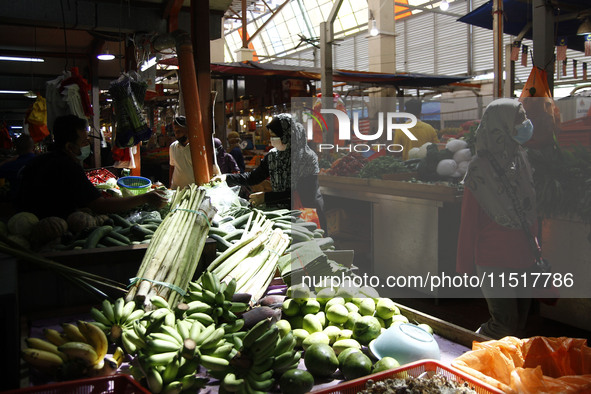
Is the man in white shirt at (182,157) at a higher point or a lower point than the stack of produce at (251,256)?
higher

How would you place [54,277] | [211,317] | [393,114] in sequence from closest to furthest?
[211,317] → [54,277] → [393,114]

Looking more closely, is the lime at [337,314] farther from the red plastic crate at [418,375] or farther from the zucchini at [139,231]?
the zucchini at [139,231]

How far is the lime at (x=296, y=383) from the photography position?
157 centimetres

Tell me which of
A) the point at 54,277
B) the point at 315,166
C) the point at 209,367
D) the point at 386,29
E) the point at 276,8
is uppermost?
the point at 276,8

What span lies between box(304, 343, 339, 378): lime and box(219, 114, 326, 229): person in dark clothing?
8.92ft

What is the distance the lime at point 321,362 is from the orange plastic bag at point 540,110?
3.42m

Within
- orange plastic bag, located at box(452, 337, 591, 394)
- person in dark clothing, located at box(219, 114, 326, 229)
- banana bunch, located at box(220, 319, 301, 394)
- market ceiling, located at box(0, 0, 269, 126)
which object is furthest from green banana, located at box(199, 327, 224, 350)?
market ceiling, located at box(0, 0, 269, 126)

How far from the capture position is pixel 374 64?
627 inches

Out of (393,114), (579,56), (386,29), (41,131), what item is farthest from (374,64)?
(393,114)

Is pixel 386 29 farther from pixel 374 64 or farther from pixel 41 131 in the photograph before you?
pixel 41 131

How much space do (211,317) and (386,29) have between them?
15.0 m

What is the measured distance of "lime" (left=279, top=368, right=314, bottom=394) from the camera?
157 cm

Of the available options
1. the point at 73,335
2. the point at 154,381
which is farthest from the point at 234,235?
the point at 154,381

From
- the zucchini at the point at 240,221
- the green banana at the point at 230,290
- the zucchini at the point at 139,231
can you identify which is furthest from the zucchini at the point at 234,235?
the green banana at the point at 230,290
